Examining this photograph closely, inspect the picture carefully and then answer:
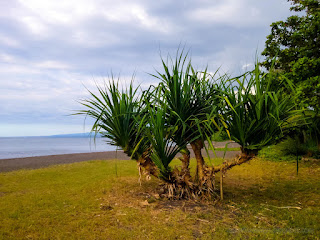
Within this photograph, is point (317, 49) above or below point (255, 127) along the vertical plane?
above

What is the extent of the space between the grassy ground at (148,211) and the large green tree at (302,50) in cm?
387

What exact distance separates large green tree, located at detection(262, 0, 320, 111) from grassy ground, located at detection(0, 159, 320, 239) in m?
3.87

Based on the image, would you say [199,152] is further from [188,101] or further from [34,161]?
[34,161]

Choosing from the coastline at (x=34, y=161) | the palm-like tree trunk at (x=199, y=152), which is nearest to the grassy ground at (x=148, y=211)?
the palm-like tree trunk at (x=199, y=152)

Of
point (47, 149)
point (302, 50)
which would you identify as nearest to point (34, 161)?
point (302, 50)

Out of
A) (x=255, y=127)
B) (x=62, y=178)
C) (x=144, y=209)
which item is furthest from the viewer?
(x=62, y=178)

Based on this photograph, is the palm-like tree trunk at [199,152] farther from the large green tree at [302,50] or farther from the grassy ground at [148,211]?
the large green tree at [302,50]

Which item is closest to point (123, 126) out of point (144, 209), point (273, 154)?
point (144, 209)

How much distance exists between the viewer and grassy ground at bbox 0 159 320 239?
343cm

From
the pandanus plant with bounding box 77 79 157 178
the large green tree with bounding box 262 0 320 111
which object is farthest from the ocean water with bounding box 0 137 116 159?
the large green tree with bounding box 262 0 320 111

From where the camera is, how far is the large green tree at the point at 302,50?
363 inches

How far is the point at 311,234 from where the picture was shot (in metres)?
3.36

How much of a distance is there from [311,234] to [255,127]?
1529 millimetres

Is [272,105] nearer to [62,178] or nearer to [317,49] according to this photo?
[62,178]
